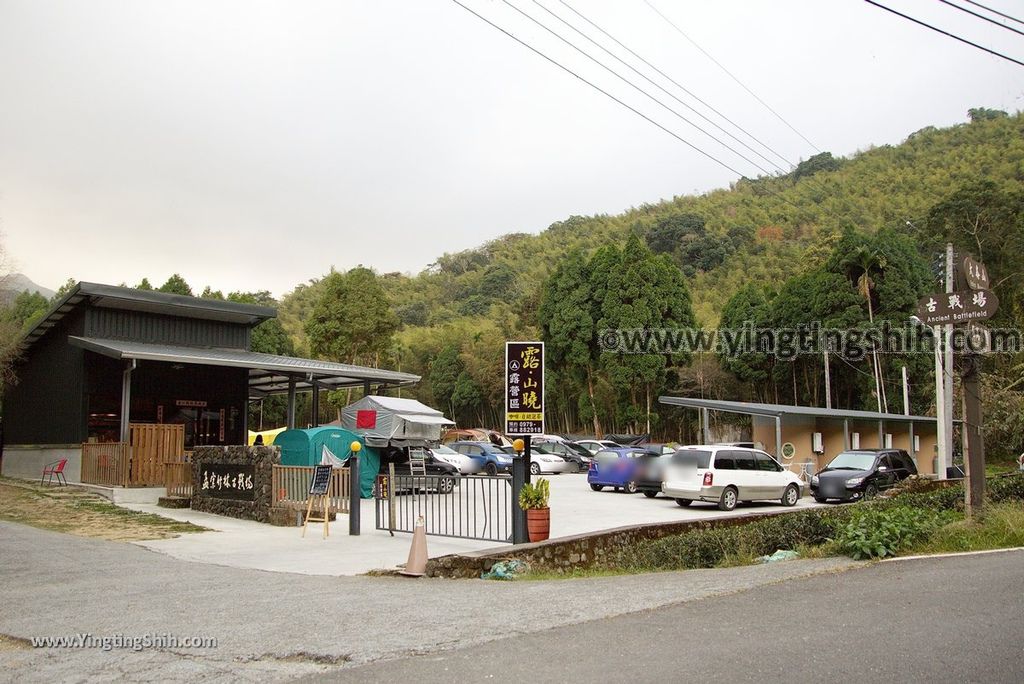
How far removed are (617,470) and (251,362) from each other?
11.7 metres

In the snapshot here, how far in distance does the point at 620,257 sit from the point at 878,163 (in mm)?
59967

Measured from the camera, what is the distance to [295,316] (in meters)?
99.2

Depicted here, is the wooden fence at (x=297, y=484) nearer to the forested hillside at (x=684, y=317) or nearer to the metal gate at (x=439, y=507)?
the metal gate at (x=439, y=507)

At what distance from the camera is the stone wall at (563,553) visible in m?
10.7

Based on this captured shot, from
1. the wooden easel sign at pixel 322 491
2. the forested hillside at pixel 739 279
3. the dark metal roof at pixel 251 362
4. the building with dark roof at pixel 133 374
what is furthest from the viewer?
the forested hillside at pixel 739 279

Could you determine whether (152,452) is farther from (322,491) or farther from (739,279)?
(739,279)

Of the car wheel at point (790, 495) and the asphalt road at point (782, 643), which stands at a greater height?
the asphalt road at point (782, 643)

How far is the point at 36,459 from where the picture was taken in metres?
27.5

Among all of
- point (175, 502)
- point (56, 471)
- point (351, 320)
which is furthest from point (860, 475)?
point (351, 320)

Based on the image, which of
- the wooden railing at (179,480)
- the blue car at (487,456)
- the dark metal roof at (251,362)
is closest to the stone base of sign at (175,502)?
the wooden railing at (179,480)

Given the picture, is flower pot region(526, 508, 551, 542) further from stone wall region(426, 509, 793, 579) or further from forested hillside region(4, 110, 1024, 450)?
forested hillside region(4, 110, 1024, 450)

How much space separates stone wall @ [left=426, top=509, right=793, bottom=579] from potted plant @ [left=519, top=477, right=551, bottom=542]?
492 mm

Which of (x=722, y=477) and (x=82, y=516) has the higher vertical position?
(x=722, y=477)

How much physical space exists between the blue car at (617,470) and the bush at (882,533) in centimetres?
1392
